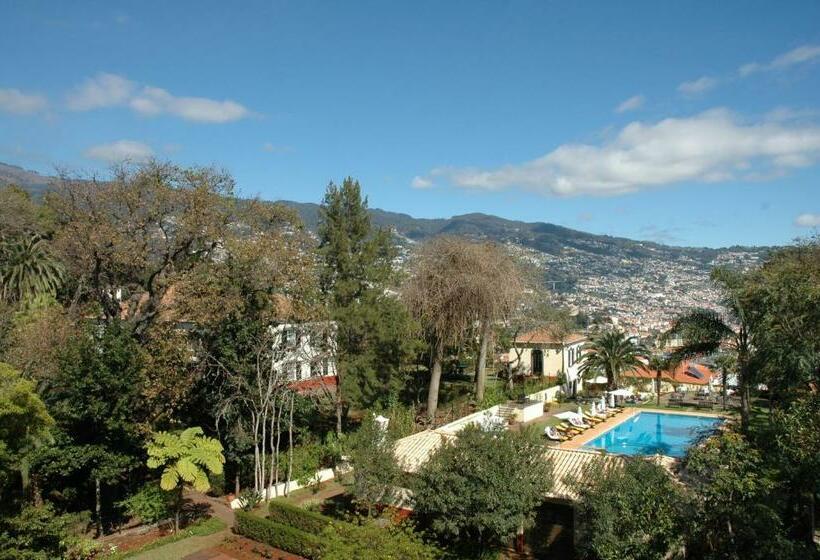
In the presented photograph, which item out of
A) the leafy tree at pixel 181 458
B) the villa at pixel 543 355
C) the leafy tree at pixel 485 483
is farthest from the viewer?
the villa at pixel 543 355

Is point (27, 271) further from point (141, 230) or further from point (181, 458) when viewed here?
point (181, 458)

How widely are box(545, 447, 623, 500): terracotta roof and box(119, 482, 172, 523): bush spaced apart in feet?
42.6

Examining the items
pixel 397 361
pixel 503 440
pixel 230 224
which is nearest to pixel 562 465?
pixel 503 440

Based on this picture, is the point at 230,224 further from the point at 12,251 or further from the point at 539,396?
the point at 539,396

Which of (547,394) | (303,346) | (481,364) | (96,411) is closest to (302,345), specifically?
(303,346)

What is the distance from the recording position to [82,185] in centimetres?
2538

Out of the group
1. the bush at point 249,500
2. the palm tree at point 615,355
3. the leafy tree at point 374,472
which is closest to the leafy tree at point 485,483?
the leafy tree at point 374,472

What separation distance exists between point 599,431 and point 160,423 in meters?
20.6

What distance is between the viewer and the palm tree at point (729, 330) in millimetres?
20906

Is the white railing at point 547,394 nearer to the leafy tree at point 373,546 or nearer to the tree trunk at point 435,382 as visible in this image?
the tree trunk at point 435,382

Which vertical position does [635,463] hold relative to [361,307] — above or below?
below

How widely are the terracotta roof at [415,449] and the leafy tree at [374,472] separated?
0.71 meters

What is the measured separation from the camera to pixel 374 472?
17891 millimetres

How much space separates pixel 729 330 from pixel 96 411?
72.3 ft
